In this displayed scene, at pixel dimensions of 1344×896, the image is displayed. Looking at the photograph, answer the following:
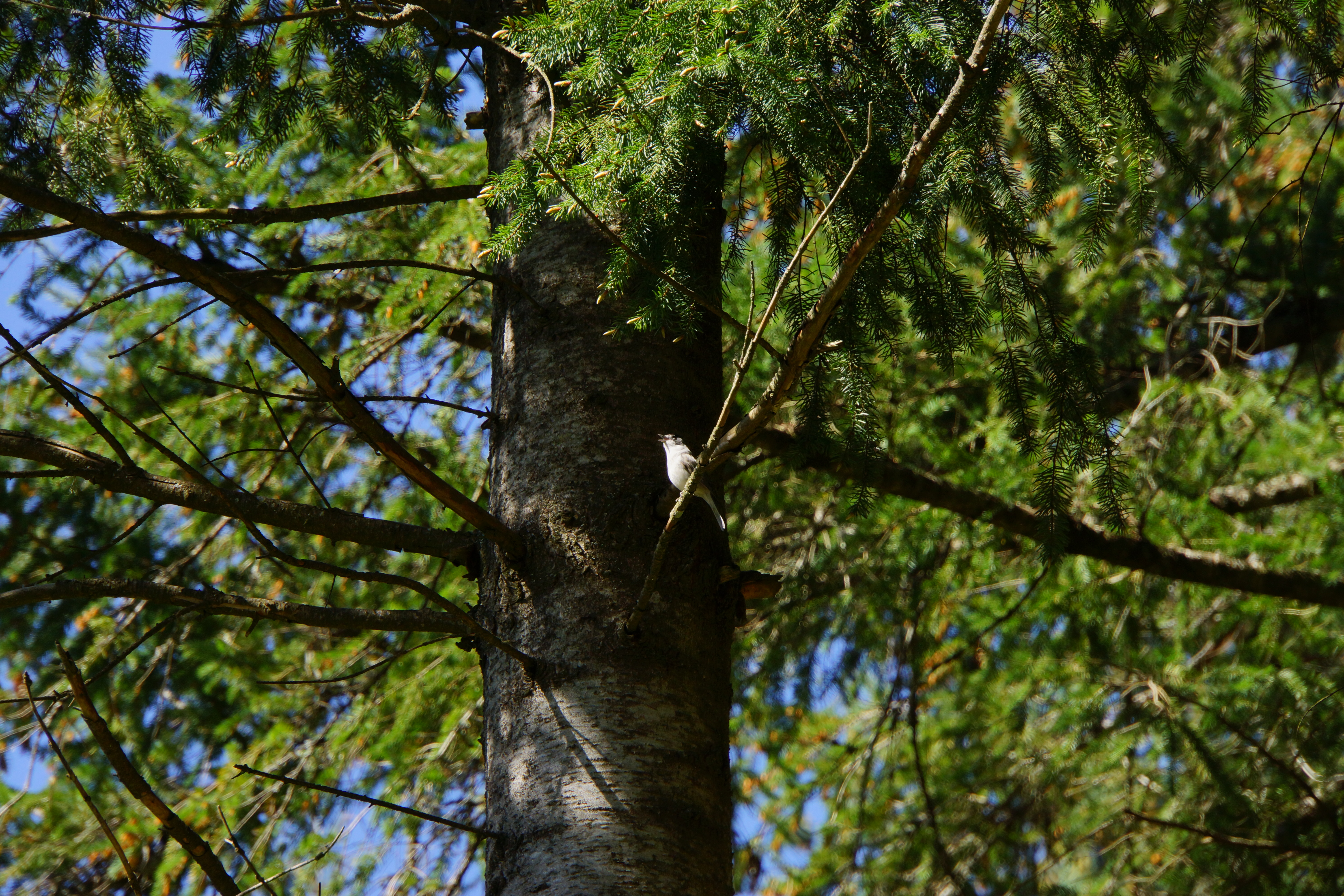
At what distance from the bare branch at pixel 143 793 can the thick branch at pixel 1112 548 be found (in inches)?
71.6

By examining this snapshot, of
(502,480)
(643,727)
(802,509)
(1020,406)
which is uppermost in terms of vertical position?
Answer: (802,509)

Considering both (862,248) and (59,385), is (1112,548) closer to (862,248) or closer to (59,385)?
(862,248)

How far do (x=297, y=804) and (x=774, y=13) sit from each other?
12.3ft

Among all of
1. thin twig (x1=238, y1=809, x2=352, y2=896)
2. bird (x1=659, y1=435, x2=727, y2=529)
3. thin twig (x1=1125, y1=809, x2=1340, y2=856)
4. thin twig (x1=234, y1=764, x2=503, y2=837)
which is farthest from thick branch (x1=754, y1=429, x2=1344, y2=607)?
thin twig (x1=238, y1=809, x2=352, y2=896)

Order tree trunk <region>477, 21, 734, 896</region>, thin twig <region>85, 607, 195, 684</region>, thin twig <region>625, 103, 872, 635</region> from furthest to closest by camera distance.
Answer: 1. thin twig <region>85, 607, 195, 684</region>
2. tree trunk <region>477, 21, 734, 896</region>
3. thin twig <region>625, 103, 872, 635</region>

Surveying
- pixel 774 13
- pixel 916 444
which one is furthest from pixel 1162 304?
pixel 774 13

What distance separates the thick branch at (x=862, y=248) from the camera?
60.5 inches

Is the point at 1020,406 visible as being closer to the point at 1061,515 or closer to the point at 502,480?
the point at 1061,515

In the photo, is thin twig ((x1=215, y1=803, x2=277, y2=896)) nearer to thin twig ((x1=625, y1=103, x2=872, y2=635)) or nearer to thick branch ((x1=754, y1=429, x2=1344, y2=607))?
thin twig ((x1=625, y1=103, x2=872, y2=635))

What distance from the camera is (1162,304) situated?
5.29 metres

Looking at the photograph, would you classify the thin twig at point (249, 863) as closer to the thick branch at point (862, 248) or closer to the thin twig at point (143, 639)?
the thin twig at point (143, 639)

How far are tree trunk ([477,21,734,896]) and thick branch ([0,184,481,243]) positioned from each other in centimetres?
26

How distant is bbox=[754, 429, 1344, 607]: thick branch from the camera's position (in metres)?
3.19

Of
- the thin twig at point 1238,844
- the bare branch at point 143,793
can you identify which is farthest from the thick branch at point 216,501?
the thin twig at point 1238,844
